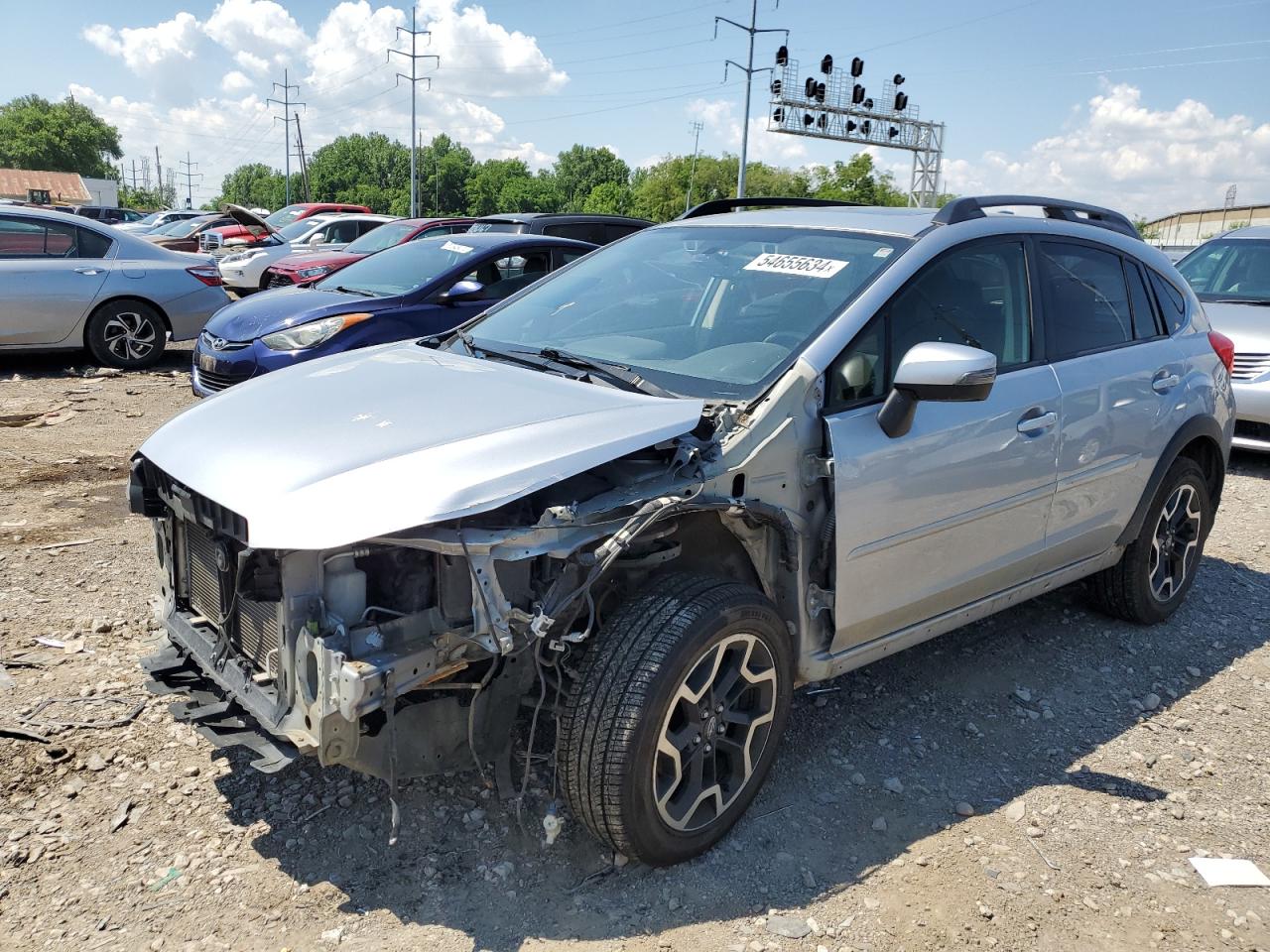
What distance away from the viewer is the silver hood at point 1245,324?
316 inches

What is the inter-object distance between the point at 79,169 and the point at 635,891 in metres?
114

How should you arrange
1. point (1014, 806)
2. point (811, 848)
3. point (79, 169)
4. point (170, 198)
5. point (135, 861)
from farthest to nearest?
point (170, 198), point (79, 169), point (1014, 806), point (811, 848), point (135, 861)

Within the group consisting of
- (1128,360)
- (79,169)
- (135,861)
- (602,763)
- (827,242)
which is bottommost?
(135,861)

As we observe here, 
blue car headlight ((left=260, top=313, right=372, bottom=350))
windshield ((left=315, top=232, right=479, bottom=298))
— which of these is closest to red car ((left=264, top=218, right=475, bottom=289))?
windshield ((left=315, top=232, right=479, bottom=298))

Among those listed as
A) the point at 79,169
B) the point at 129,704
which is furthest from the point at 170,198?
the point at 129,704

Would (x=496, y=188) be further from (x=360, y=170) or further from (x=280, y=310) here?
(x=280, y=310)

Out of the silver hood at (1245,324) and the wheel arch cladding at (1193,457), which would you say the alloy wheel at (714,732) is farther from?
the silver hood at (1245,324)

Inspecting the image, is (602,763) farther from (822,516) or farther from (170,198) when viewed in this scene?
(170,198)

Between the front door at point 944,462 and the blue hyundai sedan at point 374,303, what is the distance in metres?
3.58

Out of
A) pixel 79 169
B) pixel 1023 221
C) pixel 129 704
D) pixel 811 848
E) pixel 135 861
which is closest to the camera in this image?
pixel 135 861

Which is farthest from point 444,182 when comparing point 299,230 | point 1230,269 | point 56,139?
point 1230,269

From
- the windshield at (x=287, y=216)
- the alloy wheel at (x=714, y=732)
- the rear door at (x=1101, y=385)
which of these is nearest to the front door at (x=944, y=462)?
the rear door at (x=1101, y=385)

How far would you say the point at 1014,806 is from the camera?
10.8 ft

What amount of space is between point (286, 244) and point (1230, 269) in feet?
50.8
